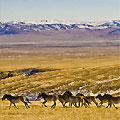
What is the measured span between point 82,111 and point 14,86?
111 feet

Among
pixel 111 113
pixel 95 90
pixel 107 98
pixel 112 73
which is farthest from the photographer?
pixel 112 73

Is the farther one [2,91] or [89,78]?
[89,78]

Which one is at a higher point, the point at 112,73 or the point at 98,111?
the point at 98,111

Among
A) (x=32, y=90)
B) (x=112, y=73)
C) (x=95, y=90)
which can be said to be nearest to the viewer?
(x=95, y=90)

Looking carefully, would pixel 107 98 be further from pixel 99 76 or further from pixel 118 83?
pixel 99 76

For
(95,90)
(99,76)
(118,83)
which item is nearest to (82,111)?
(95,90)

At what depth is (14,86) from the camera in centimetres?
5191

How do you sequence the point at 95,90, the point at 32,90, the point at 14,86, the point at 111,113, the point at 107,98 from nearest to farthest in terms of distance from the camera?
the point at 111,113, the point at 107,98, the point at 95,90, the point at 32,90, the point at 14,86

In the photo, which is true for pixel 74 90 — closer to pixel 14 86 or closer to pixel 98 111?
pixel 14 86

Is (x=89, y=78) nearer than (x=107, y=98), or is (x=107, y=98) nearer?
(x=107, y=98)

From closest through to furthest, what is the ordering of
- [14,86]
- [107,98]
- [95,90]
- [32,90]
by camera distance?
[107,98]
[95,90]
[32,90]
[14,86]

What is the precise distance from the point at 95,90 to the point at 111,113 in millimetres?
25075

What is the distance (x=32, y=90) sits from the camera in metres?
46.6

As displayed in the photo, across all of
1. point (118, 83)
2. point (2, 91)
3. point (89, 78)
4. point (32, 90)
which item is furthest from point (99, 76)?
point (2, 91)
